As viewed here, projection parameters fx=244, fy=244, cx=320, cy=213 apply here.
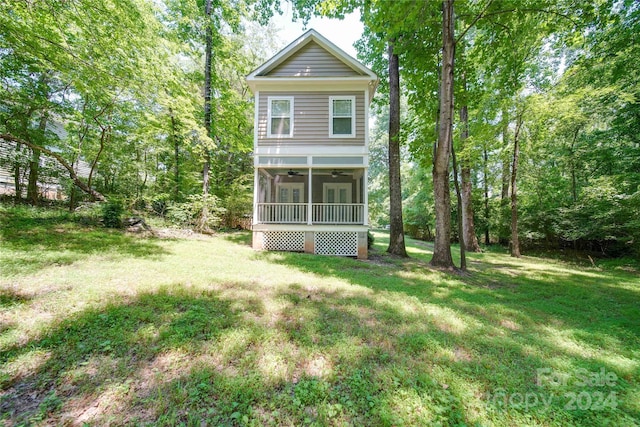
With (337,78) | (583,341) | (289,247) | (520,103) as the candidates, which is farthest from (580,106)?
(289,247)

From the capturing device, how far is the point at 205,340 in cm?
279

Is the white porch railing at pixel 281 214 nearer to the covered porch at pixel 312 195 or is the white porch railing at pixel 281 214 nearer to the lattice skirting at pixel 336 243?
the covered porch at pixel 312 195

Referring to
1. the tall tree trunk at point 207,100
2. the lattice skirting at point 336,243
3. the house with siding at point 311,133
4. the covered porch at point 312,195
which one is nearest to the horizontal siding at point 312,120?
the house with siding at point 311,133

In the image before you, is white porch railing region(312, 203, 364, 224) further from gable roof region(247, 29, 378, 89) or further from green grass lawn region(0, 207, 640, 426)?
gable roof region(247, 29, 378, 89)

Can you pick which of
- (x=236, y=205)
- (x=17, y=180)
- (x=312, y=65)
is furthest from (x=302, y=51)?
(x=17, y=180)

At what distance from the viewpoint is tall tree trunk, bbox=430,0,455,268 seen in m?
6.79

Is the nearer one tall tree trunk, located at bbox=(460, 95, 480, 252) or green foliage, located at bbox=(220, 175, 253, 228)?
tall tree trunk, located at bbox=(460, 95, 480, 252)

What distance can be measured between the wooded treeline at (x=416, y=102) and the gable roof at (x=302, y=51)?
1.07 meters

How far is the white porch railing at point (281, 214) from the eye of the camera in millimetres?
9498

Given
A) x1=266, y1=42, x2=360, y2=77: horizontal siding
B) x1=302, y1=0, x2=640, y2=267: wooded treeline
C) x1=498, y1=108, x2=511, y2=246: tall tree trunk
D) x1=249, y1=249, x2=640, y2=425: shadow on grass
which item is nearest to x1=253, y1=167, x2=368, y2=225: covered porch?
x1=249, y1=249, x2=640, y2=425: shadow on grass

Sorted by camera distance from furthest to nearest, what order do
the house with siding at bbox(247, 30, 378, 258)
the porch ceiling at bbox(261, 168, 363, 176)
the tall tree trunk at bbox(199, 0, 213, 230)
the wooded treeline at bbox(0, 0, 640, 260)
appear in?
the tall tree trunk at bbox(199, 0, 213, 230), the porch ceiling at bbox(261, 168, 363, 176), the house with siding at bbox(247, 30, 378, 258), the wooded treeline at bbox(0, 0, 640, 260)

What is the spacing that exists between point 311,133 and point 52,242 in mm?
8135

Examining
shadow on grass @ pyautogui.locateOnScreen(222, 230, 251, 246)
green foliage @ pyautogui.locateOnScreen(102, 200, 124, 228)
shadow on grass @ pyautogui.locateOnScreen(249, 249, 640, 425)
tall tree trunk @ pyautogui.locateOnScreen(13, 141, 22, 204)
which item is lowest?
shadow on grass @ pyautogui.locateOnScreen(249, 249, 640, 425)

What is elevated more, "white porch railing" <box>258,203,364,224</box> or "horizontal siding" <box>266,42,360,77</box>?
"horizontal siding" <box>266,42,360,77</box>
